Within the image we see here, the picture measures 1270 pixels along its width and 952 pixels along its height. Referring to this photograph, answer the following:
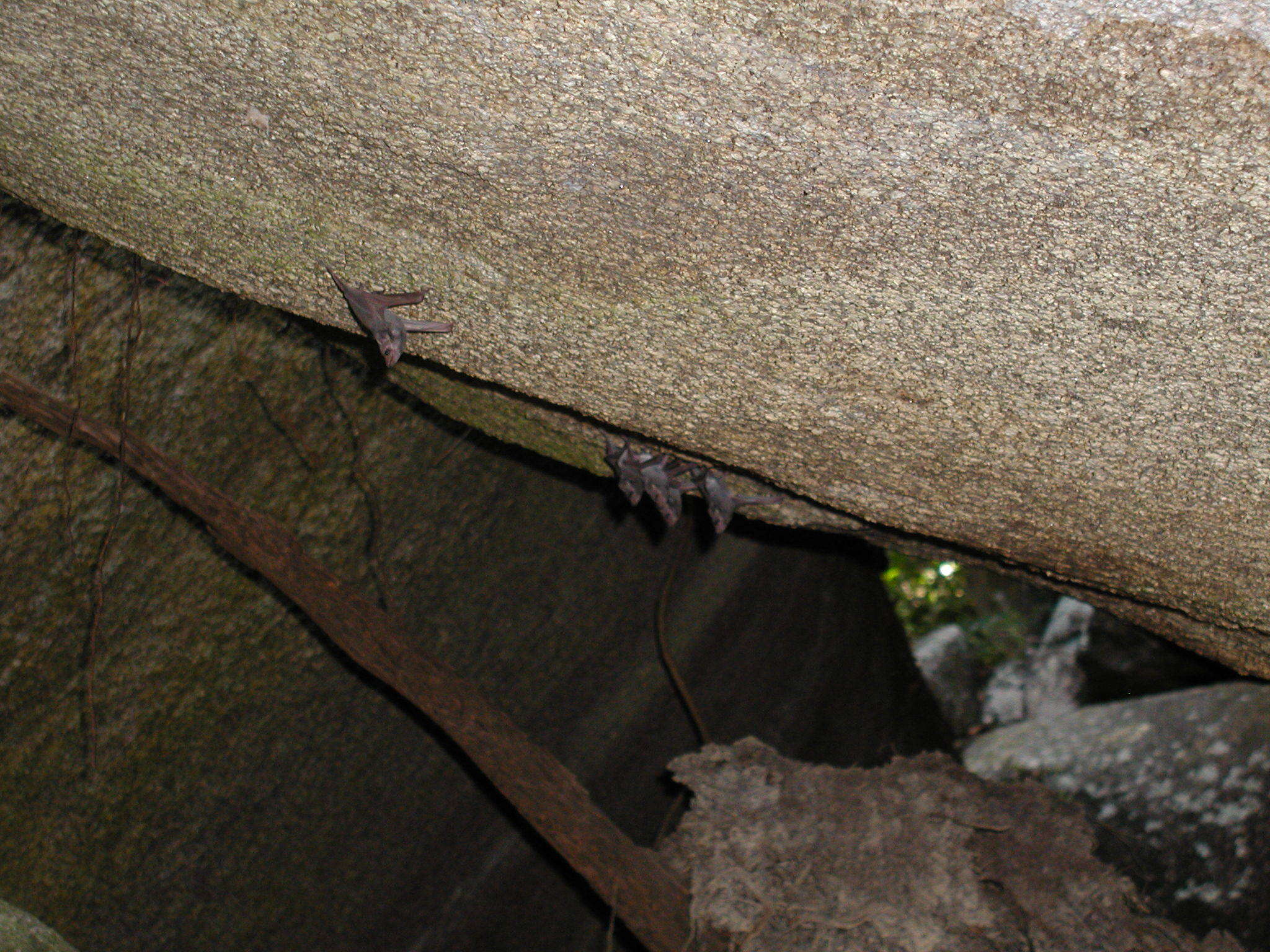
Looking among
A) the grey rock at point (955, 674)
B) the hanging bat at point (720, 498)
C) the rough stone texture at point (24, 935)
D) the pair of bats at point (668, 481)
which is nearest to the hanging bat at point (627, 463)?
the pair of bats at point (668, 481)

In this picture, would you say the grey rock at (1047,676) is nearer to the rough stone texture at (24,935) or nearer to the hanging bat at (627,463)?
the hanging bat at (627,463)

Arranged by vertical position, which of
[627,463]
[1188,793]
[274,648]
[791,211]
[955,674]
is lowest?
[274,648]

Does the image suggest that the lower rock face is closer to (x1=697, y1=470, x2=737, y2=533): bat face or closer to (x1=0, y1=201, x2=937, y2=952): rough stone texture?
(x1=0, y1=201, x2=937, y2=952): rough stone texture

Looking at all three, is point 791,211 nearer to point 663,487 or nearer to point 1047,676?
point 663,487

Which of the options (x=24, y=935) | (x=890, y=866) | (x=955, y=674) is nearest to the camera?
(x=24, y=935)

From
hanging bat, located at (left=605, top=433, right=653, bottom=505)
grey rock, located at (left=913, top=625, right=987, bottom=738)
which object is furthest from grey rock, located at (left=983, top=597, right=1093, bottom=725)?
hanging bat, located at (left=605, top=433, right=653, bottom=505)

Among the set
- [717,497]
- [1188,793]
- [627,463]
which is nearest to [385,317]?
[627,463]
